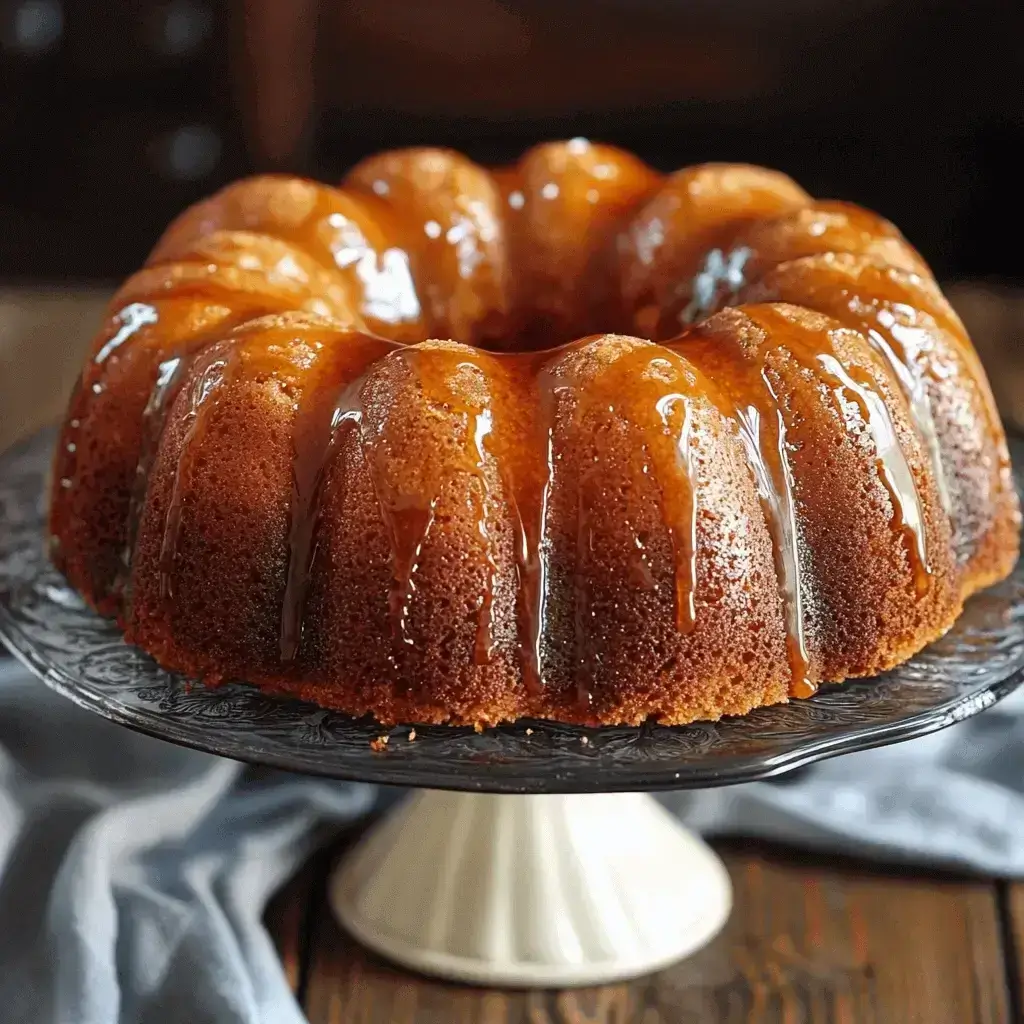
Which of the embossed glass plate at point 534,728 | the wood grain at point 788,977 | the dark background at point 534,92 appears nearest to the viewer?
the embossed glass plate at point 534,728

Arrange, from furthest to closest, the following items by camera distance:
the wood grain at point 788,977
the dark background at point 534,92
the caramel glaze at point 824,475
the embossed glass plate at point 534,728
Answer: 1. the dark background at point 534,92
2. the wood grain at point 788,977
3. the caramel glaze at point 824,475
4. the embossed glass plate at point 534,728

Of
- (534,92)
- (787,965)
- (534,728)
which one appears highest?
(534,92)

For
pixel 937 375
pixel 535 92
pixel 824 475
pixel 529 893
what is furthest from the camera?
pixel 535 92

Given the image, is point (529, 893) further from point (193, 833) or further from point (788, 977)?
point (193, 833)

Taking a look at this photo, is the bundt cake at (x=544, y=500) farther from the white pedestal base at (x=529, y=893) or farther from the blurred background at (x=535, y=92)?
the blurred background at (x=535, y=92)

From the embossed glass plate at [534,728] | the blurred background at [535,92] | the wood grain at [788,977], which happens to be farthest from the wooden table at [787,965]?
the blurred background at [535,92]

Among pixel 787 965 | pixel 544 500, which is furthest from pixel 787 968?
pixel 544 500

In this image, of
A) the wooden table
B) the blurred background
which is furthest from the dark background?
the wooden table

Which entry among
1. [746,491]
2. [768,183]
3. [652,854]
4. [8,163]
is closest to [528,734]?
[746,491]
